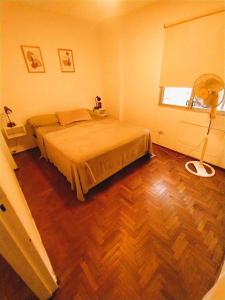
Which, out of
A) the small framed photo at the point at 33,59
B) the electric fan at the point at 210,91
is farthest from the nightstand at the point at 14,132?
the electric fan at the point at 210,91

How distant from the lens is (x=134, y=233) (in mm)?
1424

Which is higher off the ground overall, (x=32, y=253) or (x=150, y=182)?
(x=32, y=253)

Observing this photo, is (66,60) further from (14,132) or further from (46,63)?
(14,132)

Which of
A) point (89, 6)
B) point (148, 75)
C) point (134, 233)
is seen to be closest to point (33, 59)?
point (89, 6)

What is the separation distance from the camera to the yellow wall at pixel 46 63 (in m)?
2.46

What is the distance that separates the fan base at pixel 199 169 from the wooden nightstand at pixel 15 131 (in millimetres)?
3122

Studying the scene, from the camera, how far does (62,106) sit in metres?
3.35

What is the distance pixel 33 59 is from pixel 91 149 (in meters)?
2.31

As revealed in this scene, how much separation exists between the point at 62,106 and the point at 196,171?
3.10 m

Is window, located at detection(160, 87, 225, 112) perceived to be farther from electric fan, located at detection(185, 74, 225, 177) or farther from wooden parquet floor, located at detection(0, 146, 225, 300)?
wooden parquet floor, located at detection(0, 146, 225, 300)

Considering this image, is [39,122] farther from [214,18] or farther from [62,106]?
[214,18]

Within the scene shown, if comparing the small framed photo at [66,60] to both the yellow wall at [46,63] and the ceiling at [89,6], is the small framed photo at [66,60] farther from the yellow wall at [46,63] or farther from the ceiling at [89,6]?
the ceiling at [89,6]

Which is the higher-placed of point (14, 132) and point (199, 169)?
point (14, 132)

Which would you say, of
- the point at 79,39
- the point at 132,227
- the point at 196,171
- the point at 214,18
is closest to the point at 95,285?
the point at 132,227
